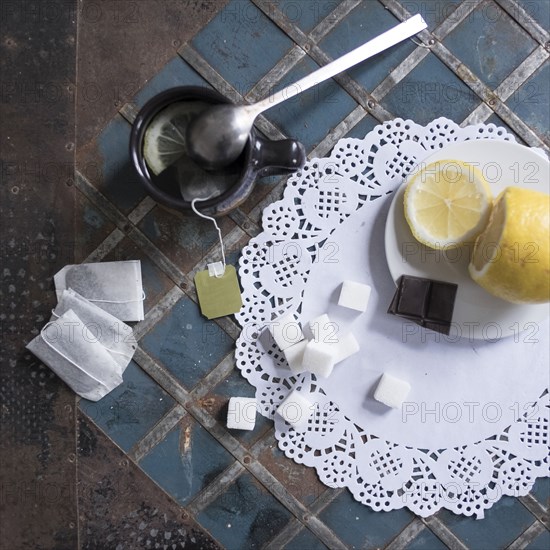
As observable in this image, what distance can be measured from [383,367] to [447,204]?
233 millimetres

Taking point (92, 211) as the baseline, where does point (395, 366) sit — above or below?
above

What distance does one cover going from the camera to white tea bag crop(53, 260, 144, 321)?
33.3 inches

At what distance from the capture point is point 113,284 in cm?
85

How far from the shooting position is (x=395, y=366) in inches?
32.6

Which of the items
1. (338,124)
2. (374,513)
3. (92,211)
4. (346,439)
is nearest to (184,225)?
(92,211)

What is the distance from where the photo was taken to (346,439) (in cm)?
83

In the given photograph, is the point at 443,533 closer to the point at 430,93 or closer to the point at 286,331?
the point at 286,331

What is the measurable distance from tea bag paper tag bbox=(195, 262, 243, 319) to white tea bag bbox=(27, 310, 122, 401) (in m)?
0.15

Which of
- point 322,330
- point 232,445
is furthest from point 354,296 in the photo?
point 232,445

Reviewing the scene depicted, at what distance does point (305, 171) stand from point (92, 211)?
30 cm

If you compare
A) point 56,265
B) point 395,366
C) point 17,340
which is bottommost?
point 17,340

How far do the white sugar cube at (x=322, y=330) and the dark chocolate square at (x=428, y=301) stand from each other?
0.09 metres

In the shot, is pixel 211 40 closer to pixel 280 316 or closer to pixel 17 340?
pixel 280 316

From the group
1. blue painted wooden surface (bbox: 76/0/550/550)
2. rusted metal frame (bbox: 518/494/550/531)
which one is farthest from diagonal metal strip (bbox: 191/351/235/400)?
rusted metal frame (bbox: 518/494/550/531)
